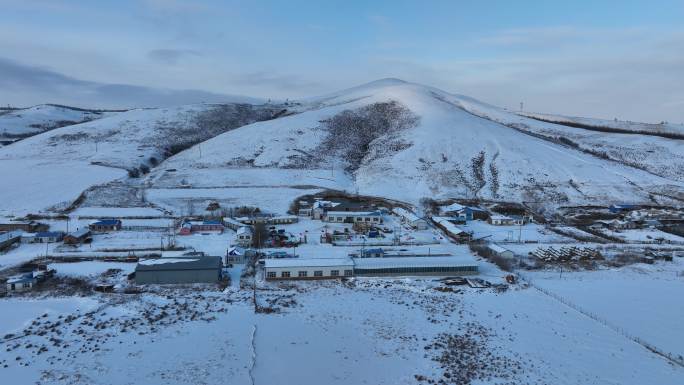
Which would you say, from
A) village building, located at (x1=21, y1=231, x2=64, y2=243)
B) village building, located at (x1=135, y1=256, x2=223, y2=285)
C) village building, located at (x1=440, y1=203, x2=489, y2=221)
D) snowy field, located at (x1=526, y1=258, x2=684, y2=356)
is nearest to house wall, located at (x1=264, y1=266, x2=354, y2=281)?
village building, located at (x1=135, y1=256, x2=223, y2=285)

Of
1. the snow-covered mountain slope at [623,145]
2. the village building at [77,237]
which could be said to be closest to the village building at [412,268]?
the village building at [77,237]

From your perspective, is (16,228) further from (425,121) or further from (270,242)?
(425,121)

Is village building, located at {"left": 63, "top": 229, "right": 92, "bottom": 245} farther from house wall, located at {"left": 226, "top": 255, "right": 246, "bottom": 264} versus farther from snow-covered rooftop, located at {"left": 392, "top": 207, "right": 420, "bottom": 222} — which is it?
snow-covered rooftop, located at {"left": 392, "top": 207, "right": 420, "bottom": 222}

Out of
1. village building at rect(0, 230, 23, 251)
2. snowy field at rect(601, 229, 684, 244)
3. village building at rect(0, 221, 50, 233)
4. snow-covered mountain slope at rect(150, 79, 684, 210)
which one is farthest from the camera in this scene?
snow-covered mountain slope at rect(150, 79, 684, 210)

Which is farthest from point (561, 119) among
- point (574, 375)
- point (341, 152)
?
point (574, 375)

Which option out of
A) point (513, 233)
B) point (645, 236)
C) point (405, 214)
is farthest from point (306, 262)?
point (645, 236)

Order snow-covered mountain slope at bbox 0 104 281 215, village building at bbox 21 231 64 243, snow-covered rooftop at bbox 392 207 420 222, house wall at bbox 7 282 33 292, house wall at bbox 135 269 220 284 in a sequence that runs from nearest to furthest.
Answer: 1. house wall at bbox 7 282 33 292
2. house wall at bbox 135 269 220 284
3. village building at bbox 21 231 64 243
4. snow-covered rooftop at bbox 392 207 420 222
5. snow-covered mountain slope at bbox 0 104 281 215
